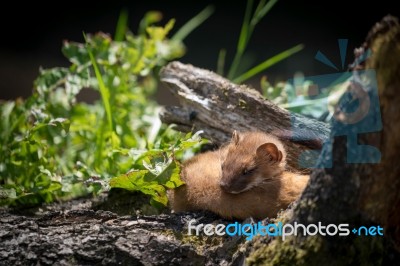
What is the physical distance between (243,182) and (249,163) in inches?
4.4

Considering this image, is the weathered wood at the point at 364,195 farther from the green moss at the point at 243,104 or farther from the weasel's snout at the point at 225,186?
the green moss at the point at 243,104

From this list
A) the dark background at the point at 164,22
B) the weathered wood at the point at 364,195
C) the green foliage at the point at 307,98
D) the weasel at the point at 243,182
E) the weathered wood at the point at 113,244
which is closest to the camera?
the weathered wood at the point at 364,195

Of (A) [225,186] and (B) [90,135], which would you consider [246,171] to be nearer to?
(A) [225,186]

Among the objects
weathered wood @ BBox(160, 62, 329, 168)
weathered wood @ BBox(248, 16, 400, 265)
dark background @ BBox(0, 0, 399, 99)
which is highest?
dark background @ BBox(0, 0, 399, 99)

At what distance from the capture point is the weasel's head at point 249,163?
231cm

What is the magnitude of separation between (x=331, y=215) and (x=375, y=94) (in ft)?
1.38

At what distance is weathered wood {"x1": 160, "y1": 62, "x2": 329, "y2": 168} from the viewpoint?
99.8 inches

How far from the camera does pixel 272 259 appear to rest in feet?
5.97

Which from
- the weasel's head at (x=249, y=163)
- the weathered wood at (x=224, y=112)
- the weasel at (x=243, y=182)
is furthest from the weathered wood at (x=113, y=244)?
the weathered wood at (x=224, y=112)

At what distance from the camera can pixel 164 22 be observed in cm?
586

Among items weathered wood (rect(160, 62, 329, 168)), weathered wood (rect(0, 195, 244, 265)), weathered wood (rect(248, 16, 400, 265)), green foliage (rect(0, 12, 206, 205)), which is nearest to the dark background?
green foliage (rect(0, 12, 206, 205))

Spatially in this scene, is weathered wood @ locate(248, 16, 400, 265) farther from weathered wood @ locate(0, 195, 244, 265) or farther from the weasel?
the weasel

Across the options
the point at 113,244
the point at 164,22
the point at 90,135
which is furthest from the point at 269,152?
the point at 164,22

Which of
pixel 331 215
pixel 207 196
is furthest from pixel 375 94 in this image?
pixel 207 196
